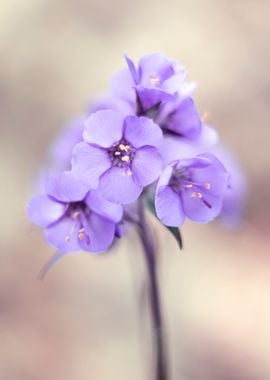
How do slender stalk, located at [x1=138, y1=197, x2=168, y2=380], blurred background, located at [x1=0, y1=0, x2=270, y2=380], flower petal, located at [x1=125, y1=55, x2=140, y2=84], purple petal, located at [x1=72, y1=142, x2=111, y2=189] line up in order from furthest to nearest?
blurred background, located at [x1=0, y1=0, x2=270, y2=380] → slender stalk, located at [x1=138, y1=197, x2=168, y2=380] → flower petal, located at [x1=125, y1=55, x2=140, y2=84] → purple petal, located at [x1=72, y1=142, x2=111, y2=189]

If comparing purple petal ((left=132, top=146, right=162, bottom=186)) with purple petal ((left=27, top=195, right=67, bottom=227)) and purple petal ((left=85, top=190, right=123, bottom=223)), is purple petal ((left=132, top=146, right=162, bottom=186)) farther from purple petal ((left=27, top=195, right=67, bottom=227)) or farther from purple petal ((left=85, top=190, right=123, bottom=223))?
purple petal ((left=27, top=195, right=67, bottom=227))

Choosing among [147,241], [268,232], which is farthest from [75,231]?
[268,232]

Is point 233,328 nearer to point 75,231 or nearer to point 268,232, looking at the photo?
point 268,232

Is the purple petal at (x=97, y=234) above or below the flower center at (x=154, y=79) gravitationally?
below

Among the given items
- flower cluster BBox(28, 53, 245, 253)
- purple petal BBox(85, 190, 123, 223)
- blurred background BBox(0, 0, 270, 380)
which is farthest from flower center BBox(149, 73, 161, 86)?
blurred background BBox(0, 0, 270, 380)

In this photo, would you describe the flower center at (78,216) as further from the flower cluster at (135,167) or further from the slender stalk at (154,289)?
the slender stalk at (154,289)

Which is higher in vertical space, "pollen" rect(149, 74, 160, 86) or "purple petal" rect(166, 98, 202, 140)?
"pollen" rect(149, 74, 160, 86)

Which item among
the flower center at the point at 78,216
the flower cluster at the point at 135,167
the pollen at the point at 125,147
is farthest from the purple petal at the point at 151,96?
Answer: the flower center at the point at 78,216
